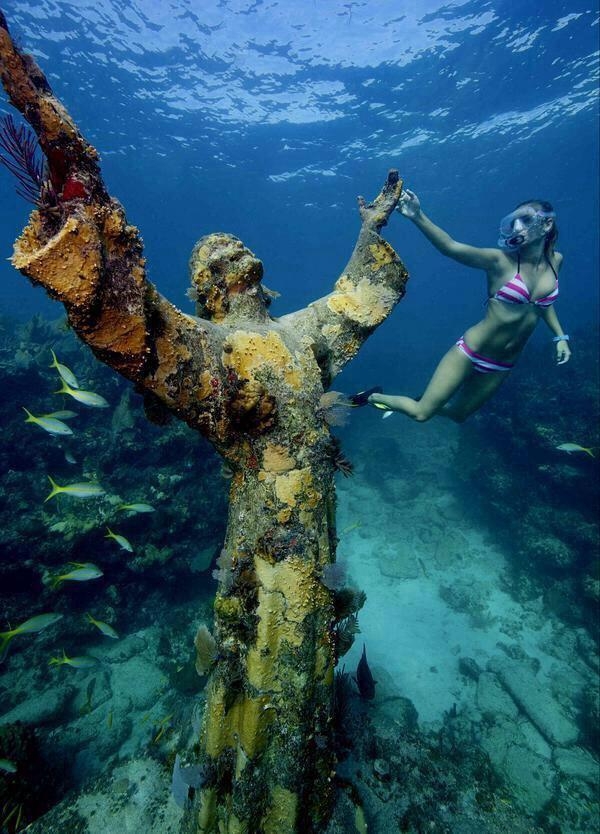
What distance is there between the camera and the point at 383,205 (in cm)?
360

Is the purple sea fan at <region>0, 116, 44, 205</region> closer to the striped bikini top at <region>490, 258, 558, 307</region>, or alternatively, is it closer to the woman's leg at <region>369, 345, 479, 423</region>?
the woman's leg at <region>369, 345, 479, 423</region>

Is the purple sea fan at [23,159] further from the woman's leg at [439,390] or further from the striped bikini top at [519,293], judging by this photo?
the striped bikini top at [519,293]

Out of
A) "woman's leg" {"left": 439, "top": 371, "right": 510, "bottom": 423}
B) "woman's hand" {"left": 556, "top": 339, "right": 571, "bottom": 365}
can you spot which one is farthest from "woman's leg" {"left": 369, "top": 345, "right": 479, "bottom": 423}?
"woman's hand" {"left": 556, "top": 339, "right": 571, "bottom": 365}

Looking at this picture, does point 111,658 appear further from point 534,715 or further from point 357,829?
point 534,715

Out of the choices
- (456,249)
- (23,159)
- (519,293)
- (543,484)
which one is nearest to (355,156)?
(543,484)

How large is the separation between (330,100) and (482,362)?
25469 millimetres

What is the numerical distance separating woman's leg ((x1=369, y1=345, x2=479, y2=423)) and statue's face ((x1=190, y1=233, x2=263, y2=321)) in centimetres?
364

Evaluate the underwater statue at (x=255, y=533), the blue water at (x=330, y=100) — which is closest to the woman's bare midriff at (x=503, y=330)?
the underwater statue at (x=255, y=533)

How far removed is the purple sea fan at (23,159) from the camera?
161cm

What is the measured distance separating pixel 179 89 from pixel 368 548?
2697 centimetres

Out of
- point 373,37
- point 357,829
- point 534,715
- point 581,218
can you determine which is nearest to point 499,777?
point 534,715

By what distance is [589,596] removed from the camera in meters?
8.31

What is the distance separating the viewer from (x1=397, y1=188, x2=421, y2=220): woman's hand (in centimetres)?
477

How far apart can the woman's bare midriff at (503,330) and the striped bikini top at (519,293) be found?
0.32ft
